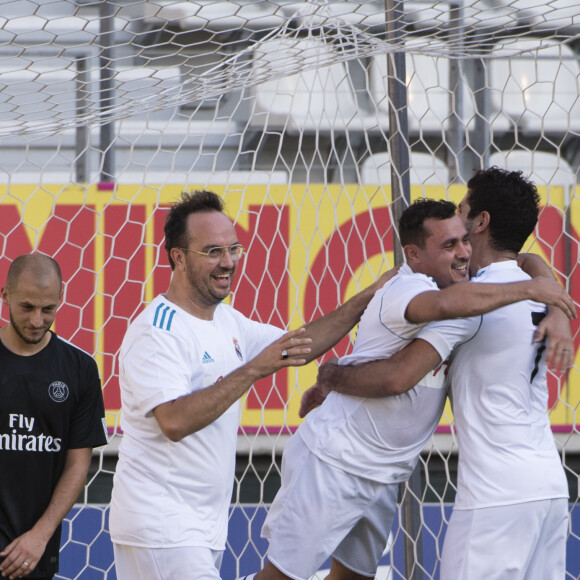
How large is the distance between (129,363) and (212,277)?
11.9 inches

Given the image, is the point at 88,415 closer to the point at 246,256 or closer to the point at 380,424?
the point at 380,424

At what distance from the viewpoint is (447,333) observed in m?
2.24

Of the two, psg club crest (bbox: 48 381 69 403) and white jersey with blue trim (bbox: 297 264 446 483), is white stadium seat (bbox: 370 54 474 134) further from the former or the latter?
psg club crest (bbox: 48 381 69 403)

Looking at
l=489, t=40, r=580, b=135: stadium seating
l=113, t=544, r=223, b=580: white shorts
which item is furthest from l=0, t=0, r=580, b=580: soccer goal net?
l=113, t=544, r=223, b=580: white shorts

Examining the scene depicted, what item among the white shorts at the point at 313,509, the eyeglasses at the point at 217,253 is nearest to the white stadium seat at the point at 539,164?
the white shorts at the point at 313,509

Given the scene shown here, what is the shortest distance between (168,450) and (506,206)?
1.07 meters

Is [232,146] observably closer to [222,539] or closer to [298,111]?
[298,111]

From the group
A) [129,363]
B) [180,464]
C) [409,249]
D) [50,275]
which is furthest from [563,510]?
[50,275]

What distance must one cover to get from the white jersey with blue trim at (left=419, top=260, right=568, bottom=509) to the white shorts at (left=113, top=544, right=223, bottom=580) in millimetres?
667

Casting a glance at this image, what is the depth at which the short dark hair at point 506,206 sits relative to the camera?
93.0 inches

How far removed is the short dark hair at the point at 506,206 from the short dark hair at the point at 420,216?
9cm

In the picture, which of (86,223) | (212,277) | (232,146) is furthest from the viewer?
(232,146)

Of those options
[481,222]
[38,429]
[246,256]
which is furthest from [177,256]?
[246,256]

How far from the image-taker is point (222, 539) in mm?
2176
